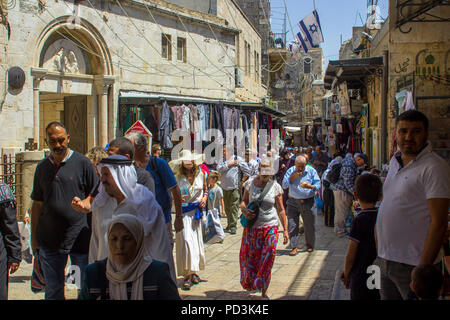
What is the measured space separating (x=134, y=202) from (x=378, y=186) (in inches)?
76.2

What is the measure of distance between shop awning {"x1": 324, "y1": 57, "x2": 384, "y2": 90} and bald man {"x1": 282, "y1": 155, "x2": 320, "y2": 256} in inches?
137

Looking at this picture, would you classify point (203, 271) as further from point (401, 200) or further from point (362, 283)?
point (401, 200)

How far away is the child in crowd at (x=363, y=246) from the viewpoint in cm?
375

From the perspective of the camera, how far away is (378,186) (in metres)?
3.82

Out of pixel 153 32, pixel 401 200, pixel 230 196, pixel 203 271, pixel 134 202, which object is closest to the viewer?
pixel 401 200

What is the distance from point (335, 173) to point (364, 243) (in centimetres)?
565

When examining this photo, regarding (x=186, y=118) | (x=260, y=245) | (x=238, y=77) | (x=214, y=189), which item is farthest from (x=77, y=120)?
(x=260, y=245)

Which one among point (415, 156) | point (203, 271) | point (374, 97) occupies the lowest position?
point (203, 271)

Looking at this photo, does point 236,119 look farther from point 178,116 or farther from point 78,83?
point 78,83

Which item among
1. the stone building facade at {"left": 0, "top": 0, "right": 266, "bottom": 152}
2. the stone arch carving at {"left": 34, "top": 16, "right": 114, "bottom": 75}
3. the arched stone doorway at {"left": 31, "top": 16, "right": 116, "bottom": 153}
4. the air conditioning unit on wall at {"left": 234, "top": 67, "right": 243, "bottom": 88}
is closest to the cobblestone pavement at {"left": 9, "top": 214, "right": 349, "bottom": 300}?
the stone building facade at {"left": 0, "top": 0, "right": 266, "bottom": 152}

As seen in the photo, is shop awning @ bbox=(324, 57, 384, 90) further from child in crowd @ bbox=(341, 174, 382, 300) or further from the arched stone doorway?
child in crowd @ bbox=(341, 174, 382, 300)

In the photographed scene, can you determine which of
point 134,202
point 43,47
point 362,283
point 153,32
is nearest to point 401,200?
point 362,283

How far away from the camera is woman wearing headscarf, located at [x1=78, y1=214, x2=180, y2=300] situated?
8.63 ft

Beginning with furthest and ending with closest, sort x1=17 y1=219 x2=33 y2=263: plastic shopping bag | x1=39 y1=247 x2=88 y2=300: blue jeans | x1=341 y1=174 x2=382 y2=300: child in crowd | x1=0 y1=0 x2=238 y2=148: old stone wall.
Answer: x1=0 y1=0 x2=238 y2=148: old stone wall, x1=17 y1=219 x2=33 y2=263: plastic shopping bag, x1=39 y1=247 x2=88 y2=300: blue jeans, x1=341 y1=174 x2=382 y2=300: child in crowd
